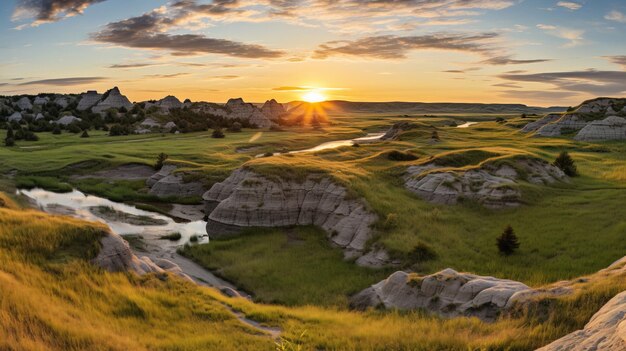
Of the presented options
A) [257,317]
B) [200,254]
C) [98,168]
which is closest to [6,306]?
[257,317]

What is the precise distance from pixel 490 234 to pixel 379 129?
136 meters

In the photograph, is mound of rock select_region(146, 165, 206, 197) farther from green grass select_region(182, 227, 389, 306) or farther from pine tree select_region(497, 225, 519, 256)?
pine tree select_region(497, 225, 519, 256)

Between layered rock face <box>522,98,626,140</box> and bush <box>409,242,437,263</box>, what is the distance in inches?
2721

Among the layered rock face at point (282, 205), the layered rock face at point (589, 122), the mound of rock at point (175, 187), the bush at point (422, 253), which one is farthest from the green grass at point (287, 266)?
the layered rock face at point (589, 122)

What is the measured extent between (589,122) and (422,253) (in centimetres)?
8363

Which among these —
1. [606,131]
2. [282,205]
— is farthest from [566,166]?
[606,131]

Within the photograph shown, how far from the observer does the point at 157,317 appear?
47.6ft

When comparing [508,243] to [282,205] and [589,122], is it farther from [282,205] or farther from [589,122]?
[589,122]

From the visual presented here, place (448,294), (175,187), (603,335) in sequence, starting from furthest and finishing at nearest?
(175,187) → (448,294) → (603,335)

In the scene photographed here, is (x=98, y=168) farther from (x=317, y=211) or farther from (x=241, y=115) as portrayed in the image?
(x=241, y=115)

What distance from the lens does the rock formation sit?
155750mm

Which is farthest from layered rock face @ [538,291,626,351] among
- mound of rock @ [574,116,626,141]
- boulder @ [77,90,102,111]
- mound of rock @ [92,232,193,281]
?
boulder @ [77,90,102,111]

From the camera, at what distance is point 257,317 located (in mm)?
17438

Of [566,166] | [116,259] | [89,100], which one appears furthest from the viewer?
[89,100]
